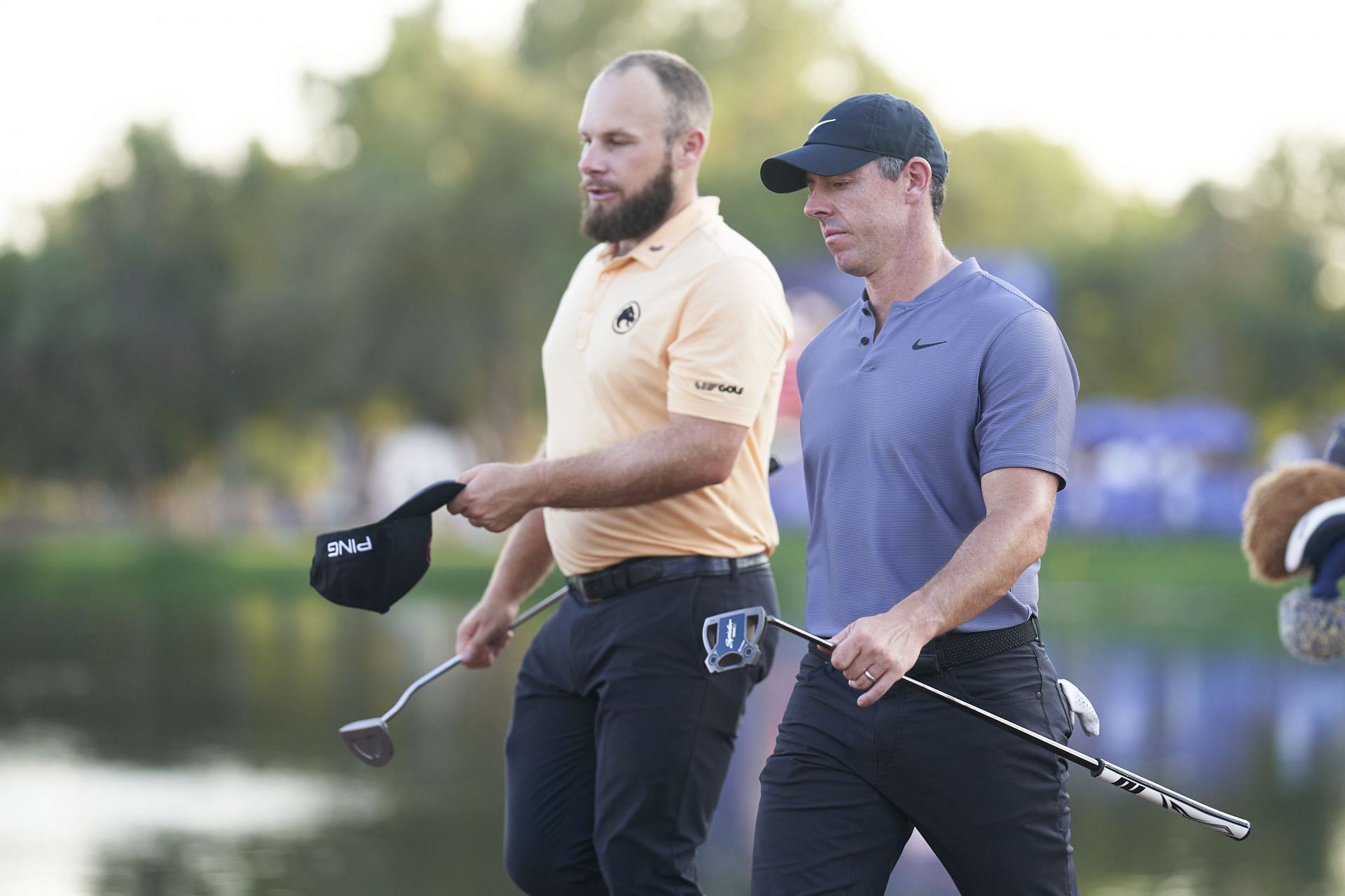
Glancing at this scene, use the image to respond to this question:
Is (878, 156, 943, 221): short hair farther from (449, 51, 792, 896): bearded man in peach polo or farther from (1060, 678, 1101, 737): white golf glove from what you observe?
(1060, 678, 1101, 737): white golf glove

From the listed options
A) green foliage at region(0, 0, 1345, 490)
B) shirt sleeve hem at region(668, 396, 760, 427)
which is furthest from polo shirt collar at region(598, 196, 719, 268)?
green foliage at region(0, 0, 1345, 490)

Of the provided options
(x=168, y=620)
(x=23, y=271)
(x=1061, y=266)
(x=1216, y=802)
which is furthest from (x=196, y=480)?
(x=1216, y=802)

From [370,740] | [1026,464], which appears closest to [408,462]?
[370,740]

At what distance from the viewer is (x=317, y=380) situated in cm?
4444

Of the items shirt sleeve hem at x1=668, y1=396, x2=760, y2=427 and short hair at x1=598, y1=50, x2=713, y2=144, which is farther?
short hair at x1=598, y1=50, x2=713, y2=144

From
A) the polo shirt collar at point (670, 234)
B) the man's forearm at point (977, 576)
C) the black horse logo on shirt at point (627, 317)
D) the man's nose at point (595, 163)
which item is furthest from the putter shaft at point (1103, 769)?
the man's nose at point (595, 163)

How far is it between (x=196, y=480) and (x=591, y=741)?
61.6 meters

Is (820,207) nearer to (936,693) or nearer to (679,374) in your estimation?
(679,374)

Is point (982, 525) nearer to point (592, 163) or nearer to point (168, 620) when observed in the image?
point (592, 163)

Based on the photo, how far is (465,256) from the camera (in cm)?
4153

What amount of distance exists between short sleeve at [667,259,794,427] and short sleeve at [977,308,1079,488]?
3.08 feet

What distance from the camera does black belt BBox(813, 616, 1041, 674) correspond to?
135 inches

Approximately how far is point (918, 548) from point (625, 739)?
1.05 metres

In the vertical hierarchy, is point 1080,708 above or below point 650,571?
below
